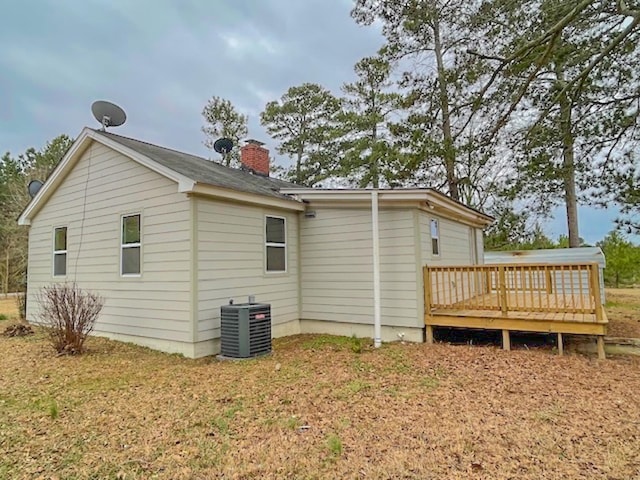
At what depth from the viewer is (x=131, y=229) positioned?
7598mm

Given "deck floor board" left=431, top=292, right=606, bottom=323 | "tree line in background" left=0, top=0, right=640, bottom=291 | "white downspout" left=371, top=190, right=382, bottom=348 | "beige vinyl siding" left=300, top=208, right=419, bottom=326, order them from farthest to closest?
"beige vinyl siding" left=300, top=208, right=419, bottom=326, "white downspout" left=371, top=190, right=382, bottom=348, "tree line in background" left=0, top=0, right=640, bottom=291, "deck floor board" left=431, top=292, right=606, bottom=323

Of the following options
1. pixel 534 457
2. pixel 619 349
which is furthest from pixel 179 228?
pixel 619 349

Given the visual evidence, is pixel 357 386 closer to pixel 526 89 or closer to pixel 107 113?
pixel 526 89

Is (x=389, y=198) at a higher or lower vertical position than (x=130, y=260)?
higher

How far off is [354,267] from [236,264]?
2402mm

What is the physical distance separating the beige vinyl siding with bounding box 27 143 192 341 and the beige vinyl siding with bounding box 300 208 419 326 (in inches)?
116

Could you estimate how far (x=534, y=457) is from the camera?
2959mm

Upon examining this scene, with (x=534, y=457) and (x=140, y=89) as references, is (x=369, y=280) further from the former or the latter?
(x=140, y=89)

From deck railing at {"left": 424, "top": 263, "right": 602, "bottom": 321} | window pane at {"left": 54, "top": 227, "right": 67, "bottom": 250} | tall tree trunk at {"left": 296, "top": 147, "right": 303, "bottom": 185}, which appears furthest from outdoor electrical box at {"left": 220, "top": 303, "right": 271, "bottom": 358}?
tall tree trunk at {"left": 296, "top": 147, "right": 303, "bottom": 185}

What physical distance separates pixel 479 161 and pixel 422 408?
6129mm

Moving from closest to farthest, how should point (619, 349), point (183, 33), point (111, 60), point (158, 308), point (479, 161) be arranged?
point (619, 349) < point (158, 308) < point (479, 161) < point (183, 33) < point (111, 60)

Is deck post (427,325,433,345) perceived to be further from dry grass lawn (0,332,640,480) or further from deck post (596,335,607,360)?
deck post (596,335,607,360)

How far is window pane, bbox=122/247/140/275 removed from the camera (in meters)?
7.43

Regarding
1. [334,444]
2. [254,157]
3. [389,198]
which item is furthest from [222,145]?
[334,444]
